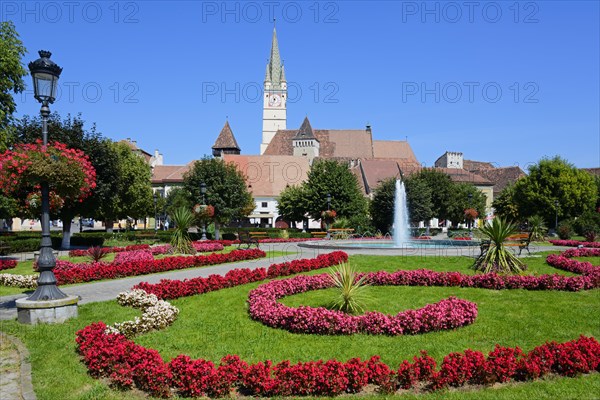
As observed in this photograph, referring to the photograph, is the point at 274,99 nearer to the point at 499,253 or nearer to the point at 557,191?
the point at 557,191

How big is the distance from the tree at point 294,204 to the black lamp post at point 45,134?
45198 millimetres

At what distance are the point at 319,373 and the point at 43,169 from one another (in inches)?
301

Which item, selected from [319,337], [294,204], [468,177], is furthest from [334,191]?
[468,177]

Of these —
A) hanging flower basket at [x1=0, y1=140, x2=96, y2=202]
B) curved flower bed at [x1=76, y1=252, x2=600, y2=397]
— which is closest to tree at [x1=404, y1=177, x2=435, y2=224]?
hanging flower basket at [x1=0, y1=140, x2=96, y2=202]

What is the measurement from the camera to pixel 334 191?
176 ft

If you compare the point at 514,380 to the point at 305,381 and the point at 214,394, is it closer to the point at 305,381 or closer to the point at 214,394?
the point at 305,381

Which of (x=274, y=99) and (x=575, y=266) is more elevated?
(x=274, y=99)

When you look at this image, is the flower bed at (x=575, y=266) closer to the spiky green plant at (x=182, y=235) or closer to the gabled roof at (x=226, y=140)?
the spiky green plant at (x=182, y=235)

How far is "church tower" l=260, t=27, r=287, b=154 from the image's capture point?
443ft

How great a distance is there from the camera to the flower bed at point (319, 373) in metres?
5.97

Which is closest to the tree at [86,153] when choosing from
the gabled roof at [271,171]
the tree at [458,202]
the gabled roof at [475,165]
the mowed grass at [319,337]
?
the mowed grass at [319,337]

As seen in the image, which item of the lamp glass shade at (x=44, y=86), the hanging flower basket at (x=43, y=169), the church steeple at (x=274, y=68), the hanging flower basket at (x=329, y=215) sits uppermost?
the church steeple at (x=274, y=68)

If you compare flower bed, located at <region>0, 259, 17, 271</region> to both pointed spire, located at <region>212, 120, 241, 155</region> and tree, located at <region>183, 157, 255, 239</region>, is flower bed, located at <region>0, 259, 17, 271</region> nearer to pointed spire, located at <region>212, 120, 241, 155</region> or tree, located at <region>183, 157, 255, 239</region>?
tree, located at <region>183, 157, 255, 239</region>

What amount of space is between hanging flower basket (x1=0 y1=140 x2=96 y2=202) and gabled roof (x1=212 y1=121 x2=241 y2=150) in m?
96.1
